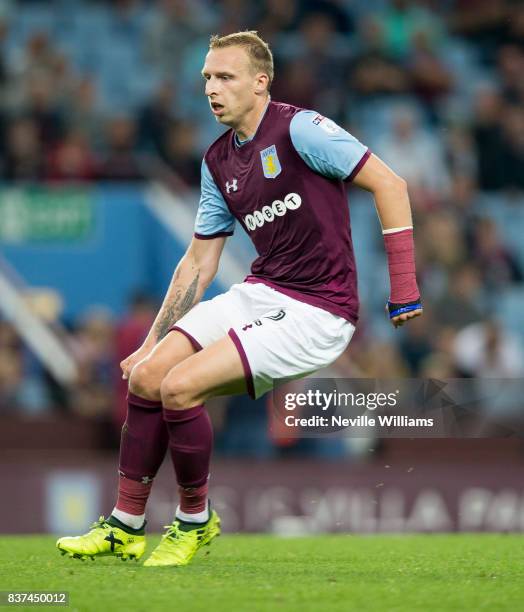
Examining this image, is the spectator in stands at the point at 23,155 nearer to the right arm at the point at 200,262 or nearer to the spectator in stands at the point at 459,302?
the spectator in stands at the point at 459,302

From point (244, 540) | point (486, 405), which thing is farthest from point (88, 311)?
point (486, 405)

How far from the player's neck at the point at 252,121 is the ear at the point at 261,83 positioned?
0.04m

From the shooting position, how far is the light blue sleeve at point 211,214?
6.43 meters

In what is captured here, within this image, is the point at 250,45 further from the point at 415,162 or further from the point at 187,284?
the point at 415,162

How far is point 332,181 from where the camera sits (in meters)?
6.07

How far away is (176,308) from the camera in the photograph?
6.43 metres

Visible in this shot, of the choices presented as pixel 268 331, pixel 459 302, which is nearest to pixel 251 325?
pixel 268 331

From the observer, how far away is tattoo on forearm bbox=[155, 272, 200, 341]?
6.42 m

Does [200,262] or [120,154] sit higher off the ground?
[200,262]

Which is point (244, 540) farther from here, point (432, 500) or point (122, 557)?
point (432, 500)

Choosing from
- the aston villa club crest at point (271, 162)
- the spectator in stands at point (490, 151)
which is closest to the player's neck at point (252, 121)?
the aston villa club crest at point (271, 162)

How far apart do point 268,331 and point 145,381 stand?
1.83ft

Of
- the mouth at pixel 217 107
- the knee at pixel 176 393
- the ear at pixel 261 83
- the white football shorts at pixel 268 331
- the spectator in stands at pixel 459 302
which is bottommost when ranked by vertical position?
the spectator in stands at pixel 459 302

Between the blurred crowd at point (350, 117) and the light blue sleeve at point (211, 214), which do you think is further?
the blurred crowd at point (350, 117)
